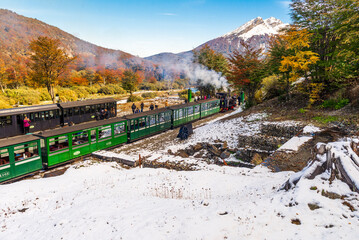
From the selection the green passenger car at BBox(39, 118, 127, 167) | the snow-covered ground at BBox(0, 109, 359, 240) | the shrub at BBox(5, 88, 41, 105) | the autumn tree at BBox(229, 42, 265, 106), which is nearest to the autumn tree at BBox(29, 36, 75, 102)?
the shrub at BBox(5, 88, 41, 105)

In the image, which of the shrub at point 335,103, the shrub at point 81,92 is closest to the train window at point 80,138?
the shrub at point 335,103

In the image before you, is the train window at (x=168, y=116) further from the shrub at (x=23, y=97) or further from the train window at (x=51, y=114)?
the shrub at (x=23, y=97)

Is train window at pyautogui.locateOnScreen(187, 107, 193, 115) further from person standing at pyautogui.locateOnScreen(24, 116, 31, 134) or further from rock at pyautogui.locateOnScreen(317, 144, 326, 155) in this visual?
rock at pyautogui.locateOnScreen(317, 144, 326, 155)

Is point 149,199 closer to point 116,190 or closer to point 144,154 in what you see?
point 116,190

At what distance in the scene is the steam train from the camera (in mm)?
10203

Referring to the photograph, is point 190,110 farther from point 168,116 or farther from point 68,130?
point 68,130

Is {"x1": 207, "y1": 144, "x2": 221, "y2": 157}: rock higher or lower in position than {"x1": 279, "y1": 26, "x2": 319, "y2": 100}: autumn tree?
lower

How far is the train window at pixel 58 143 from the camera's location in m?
11.4

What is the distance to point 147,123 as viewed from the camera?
58.3ft

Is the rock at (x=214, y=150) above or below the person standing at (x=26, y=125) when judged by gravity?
below

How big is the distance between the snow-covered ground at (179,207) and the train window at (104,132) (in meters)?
4.29

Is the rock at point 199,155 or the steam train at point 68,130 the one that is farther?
the rock at point 199,155

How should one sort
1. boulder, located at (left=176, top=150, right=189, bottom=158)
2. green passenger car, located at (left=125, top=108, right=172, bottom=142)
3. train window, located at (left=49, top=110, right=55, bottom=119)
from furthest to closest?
train window, located at (left=49, top=110, right=55, bottom=119) < green passenger car, located at (left=125, top=108, right=172, bottom=142) < boulder, located at (left=176, top=150, right=189, bottom=158)

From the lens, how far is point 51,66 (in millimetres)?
28984
